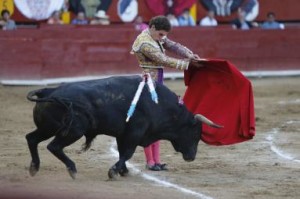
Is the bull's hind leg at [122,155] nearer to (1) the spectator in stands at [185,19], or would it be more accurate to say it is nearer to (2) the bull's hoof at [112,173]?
(2) the bull's hoof at [112,173]

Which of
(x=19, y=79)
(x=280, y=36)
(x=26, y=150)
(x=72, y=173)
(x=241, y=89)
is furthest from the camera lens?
(x=280, y=36)

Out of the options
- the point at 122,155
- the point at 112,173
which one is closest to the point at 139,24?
the point at 122,155

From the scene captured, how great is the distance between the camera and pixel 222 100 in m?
7.25

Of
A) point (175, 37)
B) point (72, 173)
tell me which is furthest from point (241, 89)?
point (175, 37)

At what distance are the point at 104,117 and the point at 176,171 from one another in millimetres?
1013

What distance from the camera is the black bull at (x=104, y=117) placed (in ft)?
20.1

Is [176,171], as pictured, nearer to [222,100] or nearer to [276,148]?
[222,100]

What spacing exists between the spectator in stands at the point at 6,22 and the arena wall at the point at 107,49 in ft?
1.08

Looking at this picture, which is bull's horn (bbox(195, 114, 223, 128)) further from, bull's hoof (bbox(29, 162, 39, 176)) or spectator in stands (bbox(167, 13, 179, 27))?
spectator in stands (bbox(167, 13, 179, 27))

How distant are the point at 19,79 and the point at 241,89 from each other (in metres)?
7.53

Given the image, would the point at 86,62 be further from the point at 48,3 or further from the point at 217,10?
the point at 217,10

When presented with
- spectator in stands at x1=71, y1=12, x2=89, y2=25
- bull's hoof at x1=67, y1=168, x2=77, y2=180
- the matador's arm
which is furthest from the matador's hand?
spectator in stands at x1=71, y1=12, x2=89, y2=25

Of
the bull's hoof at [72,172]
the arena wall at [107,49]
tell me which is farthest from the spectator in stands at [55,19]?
Result: the bull's hoof at [72,172]

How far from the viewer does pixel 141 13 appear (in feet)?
56.7
